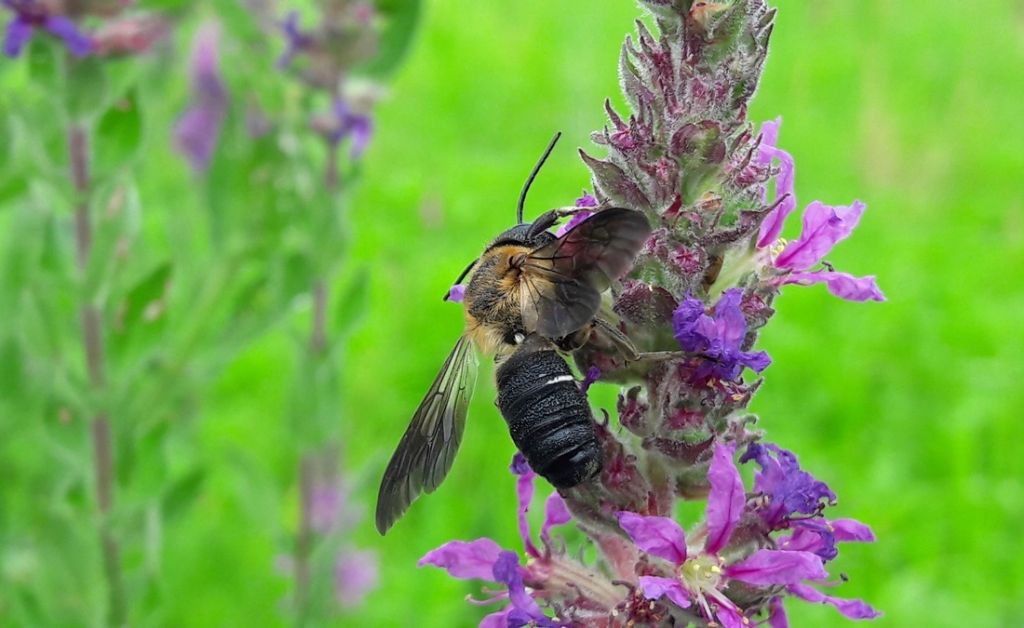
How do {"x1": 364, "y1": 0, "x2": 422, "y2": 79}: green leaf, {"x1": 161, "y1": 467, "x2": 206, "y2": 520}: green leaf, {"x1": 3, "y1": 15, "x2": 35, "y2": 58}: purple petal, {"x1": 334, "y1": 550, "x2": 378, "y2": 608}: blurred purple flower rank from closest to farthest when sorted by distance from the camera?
1. {"x1": 3, "y1": 15, "x2": 35, "y2": 58}: purple petal
2. {"x1": 161, "y1": 467, "x2": 206, "y2": 520}: green leaf
3. {"x1": 364, "y1": 0, "x2": 422, "y2": 79}: green leaf
4. {"x1": 334, "y1": 550, "x2": 378, "y2": 608}: blurred purple flower

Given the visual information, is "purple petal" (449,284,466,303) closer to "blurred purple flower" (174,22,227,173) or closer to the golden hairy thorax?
the golden hairy thorax

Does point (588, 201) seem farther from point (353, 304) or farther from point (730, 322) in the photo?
point (353, 304)

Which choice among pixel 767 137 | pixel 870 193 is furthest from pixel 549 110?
pixel 767 137

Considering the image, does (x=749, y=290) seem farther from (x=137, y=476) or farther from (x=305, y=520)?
(x=305, y=520)

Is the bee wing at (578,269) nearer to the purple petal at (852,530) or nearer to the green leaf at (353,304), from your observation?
the purple petal at (852,530)

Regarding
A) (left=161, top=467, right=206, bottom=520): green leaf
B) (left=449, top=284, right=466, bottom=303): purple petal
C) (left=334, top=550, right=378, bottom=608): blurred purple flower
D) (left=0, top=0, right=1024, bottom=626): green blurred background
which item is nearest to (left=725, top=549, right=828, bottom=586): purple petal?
(left=449, top=284, right=466, bottom=303): purple petal

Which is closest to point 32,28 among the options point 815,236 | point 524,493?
point 524,493
